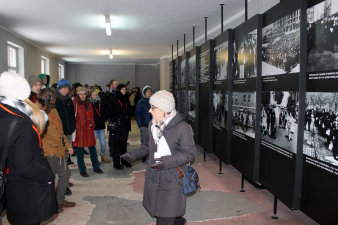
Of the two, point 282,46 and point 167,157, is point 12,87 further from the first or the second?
point 282,46

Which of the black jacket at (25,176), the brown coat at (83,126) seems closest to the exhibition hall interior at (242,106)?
the brown coat at (83,126)

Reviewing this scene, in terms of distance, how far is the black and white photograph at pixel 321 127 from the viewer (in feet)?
7.88

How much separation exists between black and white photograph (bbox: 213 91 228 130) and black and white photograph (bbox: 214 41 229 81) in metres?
0.28

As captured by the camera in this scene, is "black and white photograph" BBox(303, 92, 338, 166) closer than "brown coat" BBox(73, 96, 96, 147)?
Yes

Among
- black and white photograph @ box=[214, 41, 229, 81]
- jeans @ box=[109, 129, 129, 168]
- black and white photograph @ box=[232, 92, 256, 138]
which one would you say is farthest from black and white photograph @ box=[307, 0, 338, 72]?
jeans @ box=[109, 129, 129, 168]

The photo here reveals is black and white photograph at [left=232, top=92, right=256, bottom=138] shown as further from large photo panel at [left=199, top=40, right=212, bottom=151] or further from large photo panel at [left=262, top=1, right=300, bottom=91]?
large photo panel at [left=199, top=40, right=212, bottom=151]

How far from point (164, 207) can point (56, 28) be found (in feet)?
24.5

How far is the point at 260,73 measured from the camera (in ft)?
12.1

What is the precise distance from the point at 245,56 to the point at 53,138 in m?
2.64

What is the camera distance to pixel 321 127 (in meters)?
2.56

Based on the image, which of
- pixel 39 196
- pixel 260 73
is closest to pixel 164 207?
pixel 39 196

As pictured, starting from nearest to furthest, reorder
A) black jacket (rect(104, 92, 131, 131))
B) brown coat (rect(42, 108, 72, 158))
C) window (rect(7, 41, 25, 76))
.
→ 1. brown coat (rect(42, 108, 72, 158))
2. black jacket (rect(104, 92, 131, 131))
3. window (rect(7, 41, 25, 76))

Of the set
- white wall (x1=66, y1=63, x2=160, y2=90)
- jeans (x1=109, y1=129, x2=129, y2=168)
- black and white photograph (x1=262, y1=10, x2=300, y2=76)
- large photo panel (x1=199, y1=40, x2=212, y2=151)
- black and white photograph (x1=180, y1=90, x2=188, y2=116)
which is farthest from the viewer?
white wall (x1=66, y1=63, x2=160, y2=90)

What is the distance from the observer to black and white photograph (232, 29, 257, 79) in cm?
383
